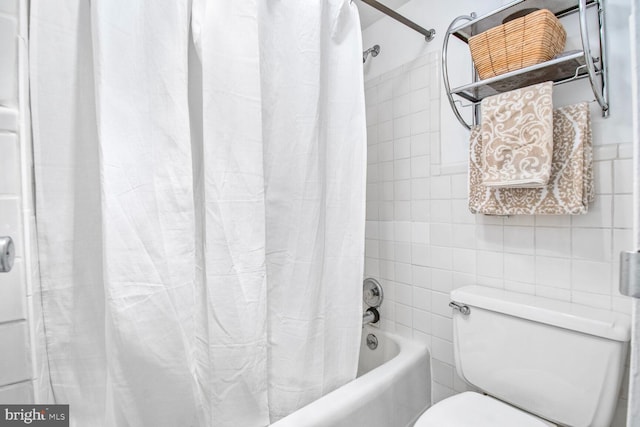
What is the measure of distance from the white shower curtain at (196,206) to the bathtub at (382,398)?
9 centimetres

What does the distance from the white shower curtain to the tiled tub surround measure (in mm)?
447

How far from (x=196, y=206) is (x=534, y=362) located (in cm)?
115

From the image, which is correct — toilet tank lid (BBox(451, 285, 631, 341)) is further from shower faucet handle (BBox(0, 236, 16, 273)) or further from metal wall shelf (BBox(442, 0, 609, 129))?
shower faucet handle (BBox(0, 236, 16, 273))

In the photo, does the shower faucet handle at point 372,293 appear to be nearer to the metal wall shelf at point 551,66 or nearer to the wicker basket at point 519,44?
the metal wall shelf at point 551,66

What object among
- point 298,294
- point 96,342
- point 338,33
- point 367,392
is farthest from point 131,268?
point 338,33

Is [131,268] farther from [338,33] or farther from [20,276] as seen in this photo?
[338,33]

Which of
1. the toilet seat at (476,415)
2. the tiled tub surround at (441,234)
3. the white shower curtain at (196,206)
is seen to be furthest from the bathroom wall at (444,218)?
the white shower curtain at (196,206)

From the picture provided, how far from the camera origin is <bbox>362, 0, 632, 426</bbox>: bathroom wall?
94 cm

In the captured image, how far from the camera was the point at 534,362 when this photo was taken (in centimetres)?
97

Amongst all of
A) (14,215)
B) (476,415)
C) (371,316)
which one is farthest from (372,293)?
(14,215)

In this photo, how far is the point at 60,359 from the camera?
759 mm

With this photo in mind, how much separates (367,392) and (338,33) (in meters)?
1.26

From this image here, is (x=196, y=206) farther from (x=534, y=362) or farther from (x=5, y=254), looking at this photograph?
(x=534, y=362)

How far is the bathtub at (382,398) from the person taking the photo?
36.5 inches
